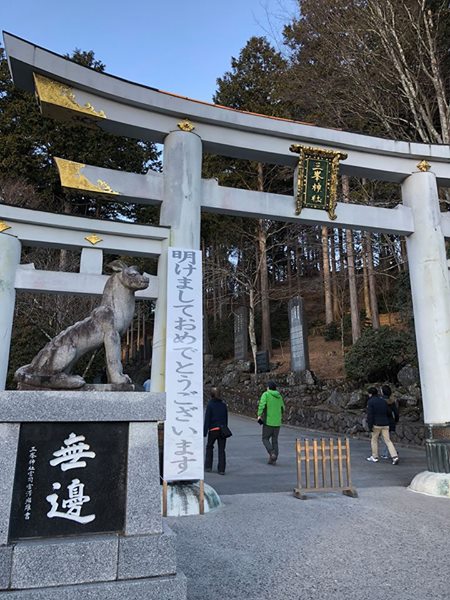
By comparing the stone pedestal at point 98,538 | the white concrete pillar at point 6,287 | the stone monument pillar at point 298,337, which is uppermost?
the stone monument pillar at point 298,337

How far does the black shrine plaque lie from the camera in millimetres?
2898

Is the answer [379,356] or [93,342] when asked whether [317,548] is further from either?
[379,356]

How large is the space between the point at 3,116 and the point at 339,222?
56.9ft

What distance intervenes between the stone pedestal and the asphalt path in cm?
64

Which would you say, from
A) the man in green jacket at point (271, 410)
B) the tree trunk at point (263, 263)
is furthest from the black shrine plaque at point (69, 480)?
the tree trunk at point (263, 263)

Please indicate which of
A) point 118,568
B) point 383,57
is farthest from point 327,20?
point 118,568

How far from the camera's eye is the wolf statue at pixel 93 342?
11.6ft

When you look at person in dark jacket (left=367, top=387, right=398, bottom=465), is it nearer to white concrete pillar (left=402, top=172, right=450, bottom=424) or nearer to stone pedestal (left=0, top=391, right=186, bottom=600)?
white concrete pillar (left=402, top=172, right=450, bottom=424)

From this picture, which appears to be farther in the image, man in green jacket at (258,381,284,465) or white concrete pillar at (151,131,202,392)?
man in green jacket at (258,381,284,465)

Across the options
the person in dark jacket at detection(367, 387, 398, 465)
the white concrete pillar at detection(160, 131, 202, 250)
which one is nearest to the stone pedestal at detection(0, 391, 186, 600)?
the white concrete pillar at detection(160, 131, 202, 250)

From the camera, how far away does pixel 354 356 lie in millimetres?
16031

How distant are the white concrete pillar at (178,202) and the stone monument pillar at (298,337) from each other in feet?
42.7

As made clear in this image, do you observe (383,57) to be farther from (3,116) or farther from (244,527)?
(3,116)

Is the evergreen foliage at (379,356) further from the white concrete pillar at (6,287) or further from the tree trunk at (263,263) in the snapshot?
the white concrete pillar at (6,287)
